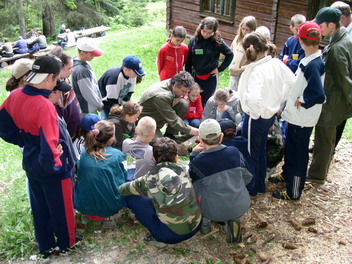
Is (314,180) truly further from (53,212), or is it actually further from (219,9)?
(219,9)

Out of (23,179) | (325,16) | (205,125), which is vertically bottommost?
(23,179)

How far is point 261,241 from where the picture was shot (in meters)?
3.94

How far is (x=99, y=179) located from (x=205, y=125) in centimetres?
128

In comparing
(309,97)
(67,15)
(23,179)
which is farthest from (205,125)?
(67,15)

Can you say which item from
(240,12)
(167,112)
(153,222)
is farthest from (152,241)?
(240,12)

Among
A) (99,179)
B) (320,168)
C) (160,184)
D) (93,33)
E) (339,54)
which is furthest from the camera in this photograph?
(93,33)

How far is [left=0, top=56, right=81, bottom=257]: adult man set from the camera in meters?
3.05

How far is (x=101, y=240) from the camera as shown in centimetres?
394

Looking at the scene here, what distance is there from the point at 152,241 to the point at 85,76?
232 cm

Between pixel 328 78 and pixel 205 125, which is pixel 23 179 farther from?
pixel 328 78

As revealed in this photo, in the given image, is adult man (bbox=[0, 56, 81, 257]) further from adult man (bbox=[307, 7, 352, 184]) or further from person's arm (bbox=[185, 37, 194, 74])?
person's arm (bbox=[185, 37, 194, 74])

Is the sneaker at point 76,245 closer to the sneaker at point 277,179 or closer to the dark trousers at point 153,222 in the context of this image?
the dark trousers at point 153,222

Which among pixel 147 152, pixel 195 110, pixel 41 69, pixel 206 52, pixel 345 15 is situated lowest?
pixel 195 110

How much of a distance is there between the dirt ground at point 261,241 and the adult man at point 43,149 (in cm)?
37
